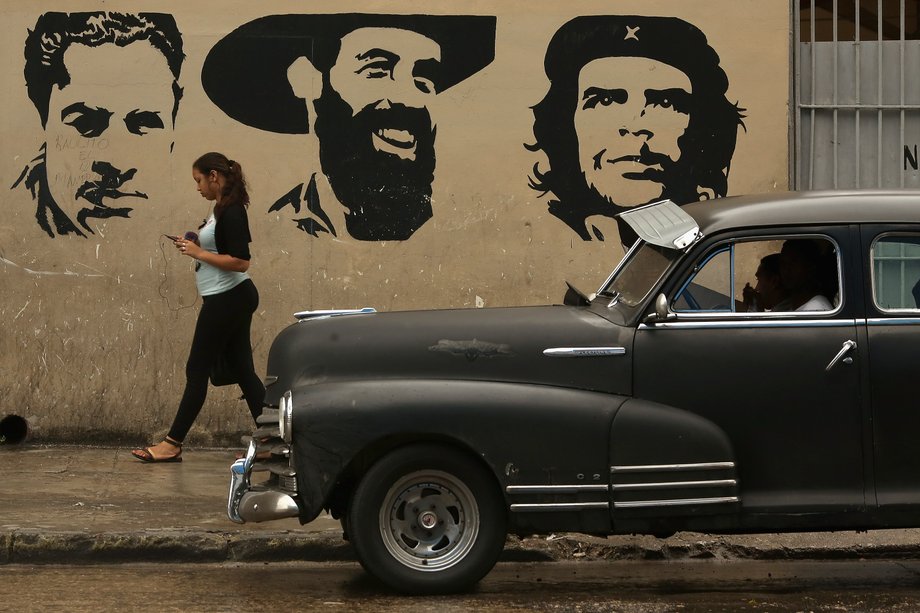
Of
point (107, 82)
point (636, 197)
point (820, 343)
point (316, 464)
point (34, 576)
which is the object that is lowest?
point (34, 576)

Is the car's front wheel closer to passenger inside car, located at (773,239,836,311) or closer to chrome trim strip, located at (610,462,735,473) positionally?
chrome trim strip, located at (610,462,735,473)

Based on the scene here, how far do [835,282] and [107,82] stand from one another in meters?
5.52

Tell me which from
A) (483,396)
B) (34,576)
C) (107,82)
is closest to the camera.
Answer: (483,396)

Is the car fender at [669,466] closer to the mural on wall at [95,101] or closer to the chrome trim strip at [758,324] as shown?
the chrome trim strip at [758,324]

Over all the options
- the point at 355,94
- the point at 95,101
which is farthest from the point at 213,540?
the point at 95,101

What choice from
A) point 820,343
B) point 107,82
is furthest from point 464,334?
point 107,82

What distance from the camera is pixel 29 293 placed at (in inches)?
376

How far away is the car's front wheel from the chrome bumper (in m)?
0.27

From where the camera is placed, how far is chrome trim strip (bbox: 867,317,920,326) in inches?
232

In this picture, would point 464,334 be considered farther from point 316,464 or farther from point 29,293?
point 29,293

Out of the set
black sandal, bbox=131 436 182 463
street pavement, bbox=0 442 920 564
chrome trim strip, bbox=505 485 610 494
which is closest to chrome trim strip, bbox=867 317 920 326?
chrome trim strip, bbox=505 485 610 494

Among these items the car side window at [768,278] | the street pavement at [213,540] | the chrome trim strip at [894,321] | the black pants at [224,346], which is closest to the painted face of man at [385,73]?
the black pants at [224,346]

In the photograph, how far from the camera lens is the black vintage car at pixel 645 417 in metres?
5.80

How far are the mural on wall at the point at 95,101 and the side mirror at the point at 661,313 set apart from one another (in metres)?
4.67
